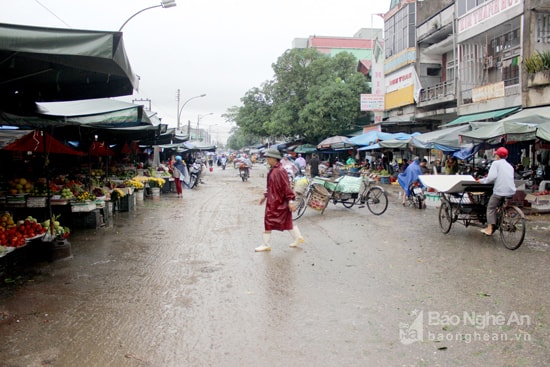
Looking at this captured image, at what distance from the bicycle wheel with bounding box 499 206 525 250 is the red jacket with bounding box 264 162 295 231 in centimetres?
366

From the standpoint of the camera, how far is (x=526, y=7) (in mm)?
16656

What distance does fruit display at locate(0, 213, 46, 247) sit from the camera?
5.95 metres

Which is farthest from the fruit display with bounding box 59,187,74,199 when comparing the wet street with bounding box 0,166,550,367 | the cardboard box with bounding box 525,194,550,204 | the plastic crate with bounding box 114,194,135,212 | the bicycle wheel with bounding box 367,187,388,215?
the cardboard box with bounding box 525,194,550,204

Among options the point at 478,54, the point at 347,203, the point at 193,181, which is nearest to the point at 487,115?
the point at 478,54

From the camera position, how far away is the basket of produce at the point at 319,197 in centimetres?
1211

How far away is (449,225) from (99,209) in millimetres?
7603

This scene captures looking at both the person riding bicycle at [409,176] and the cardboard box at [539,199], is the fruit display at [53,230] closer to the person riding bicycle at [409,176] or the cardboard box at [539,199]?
the person riding bicycle at [409,176]

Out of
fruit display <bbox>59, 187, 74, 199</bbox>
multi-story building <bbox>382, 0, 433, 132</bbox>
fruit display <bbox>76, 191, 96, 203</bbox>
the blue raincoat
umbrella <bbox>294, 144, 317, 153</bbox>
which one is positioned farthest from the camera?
umbrella <bbox>294, 144, 317, 153</bbox>

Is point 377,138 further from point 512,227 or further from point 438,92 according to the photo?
point 512,227

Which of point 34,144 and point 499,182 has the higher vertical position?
point 34,144

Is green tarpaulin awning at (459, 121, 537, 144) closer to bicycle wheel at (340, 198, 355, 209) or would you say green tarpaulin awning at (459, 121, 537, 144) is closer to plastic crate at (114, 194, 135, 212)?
bicycle wheel at (340, 198, 355, 209)

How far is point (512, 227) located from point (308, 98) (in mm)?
28363

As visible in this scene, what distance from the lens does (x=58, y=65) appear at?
527 centimetres

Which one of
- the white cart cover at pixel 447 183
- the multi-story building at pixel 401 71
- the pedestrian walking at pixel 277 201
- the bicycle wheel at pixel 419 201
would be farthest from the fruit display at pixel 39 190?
the multi-story building at pixel 401 71
